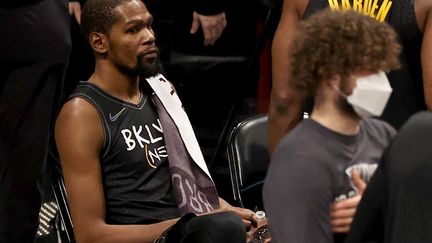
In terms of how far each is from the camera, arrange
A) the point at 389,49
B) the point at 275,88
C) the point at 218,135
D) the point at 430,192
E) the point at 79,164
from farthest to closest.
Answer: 1. the point at 218,135
2. the point at 79,164
3. the point at 275,88
4. the point at 389,49
5. the point at 430,192

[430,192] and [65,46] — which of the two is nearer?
[430,192]

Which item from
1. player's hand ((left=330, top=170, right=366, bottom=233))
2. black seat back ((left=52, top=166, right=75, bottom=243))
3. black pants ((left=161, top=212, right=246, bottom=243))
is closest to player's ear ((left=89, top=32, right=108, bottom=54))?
black seat back ((left=52, top=166, right=75, bottom=243))

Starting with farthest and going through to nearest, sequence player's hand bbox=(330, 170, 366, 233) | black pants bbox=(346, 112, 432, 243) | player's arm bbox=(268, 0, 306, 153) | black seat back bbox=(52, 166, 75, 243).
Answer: black seat back bbox=(52, 166, 75, 243) < player's arm bbox=(268, 0, 306, 153) < player's hand bbox=(330, 170, 366, 233) < black pants bbox=(346, 112, 432, 243)

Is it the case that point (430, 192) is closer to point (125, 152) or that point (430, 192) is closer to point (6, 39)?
point (125, 152)

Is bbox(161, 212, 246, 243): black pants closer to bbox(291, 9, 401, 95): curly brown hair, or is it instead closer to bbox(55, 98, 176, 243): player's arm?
bbox(55, 98, 176, 243): player's arm

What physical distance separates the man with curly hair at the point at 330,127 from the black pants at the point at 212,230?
76 centimetres

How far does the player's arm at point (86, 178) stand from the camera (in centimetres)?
256

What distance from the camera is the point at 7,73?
9.19ft

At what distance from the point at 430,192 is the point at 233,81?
2.80 metres

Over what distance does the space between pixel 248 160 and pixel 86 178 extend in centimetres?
67

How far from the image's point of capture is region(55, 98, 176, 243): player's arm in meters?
2.56

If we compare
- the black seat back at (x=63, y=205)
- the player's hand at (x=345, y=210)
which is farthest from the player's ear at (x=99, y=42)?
the player's hand at (x=345, y=210)

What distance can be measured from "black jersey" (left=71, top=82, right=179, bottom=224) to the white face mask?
3.70 ft

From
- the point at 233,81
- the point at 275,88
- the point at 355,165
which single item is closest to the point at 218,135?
the point at 233,81
